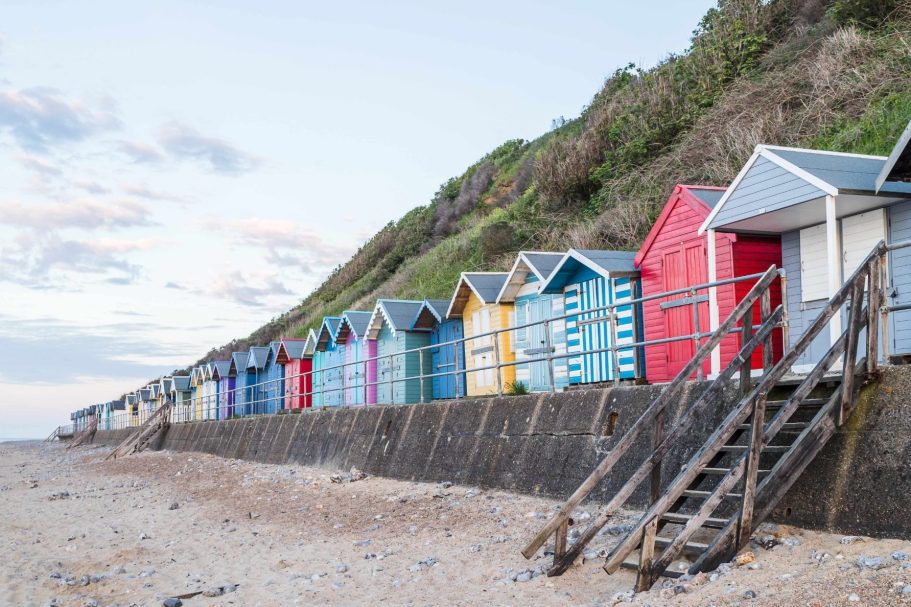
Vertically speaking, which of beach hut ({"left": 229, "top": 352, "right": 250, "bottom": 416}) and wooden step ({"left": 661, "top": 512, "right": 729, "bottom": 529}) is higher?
beach hut ({"left": 229, "top": 352, "right": 250, "bottom": 416})

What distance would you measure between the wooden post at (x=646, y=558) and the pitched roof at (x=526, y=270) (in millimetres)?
10873

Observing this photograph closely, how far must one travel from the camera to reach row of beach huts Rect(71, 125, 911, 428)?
10.7 meters

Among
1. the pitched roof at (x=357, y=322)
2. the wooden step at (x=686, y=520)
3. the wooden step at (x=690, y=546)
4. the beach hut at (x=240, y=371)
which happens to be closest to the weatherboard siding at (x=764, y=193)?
the wooden step at (x=686, y=520)

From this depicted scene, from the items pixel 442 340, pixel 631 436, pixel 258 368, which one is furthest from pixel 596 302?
pixel 258 368

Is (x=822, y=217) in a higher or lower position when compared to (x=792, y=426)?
higher

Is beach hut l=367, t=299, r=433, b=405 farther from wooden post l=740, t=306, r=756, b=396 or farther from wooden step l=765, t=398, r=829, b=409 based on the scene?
wooden step l=765, t=398, r=829, b=409

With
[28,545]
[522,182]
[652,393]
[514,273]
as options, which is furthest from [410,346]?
[522,182]

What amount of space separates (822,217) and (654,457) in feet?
20.1

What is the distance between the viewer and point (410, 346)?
80.6 ft

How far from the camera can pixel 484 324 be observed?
812 inches

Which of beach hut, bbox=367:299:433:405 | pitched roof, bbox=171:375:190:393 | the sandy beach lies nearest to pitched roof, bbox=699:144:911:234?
the sandy beach

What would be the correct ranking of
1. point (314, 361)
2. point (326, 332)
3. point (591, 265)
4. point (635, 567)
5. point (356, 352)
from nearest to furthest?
point (635, 567), point (591, 265), point (356, 352), point (326, 332), point (314, 361)

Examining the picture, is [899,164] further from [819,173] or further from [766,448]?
[766,448]

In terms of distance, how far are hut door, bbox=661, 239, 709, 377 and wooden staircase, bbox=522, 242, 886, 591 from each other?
6501mm
